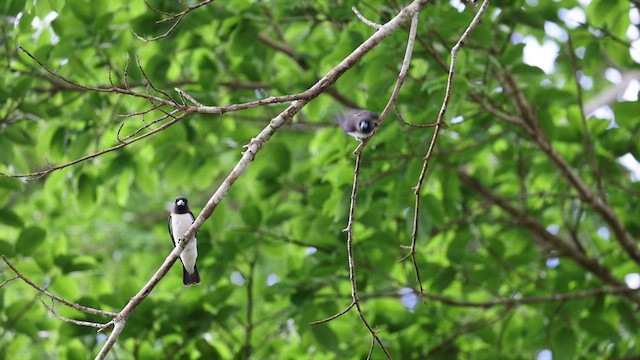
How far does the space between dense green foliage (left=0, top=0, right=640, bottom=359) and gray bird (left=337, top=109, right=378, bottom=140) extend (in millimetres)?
405

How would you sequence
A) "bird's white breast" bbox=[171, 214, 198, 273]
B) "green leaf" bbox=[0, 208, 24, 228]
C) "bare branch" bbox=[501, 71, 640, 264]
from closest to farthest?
1. "bird's white breast" bbox=[171, 214, 198, 273]
2. "bare branch" bbox=[501, 71, 640, 264]
3. "green leaf" bbox=[0, 208, 24, 228]

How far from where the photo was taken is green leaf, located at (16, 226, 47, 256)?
477 cm

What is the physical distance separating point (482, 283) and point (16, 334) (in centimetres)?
298

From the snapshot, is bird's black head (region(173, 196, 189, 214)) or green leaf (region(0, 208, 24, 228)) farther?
green leaf (region(0, 208, 24, 228))

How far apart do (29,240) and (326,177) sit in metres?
1.84

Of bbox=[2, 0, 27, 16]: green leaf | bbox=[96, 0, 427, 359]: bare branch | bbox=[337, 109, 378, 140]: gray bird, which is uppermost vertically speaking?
bbox=[96, 0, 427, 359]: bare branch

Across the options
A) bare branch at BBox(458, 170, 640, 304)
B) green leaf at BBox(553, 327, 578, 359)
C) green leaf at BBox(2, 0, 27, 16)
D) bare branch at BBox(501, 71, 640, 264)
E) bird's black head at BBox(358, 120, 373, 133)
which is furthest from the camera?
bare branch at BBox(458, 170, 640, 304)

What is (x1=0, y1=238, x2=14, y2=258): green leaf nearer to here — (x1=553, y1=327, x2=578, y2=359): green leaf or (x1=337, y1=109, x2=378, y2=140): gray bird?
(x1=337, y1=109, x2=378, y2=140): gray bird

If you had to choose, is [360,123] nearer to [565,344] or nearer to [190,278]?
[190,278]

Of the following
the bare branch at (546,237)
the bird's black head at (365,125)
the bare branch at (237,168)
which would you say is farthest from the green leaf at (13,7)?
the bare branch at (546,237)

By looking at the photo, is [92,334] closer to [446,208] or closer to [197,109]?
[446,208]

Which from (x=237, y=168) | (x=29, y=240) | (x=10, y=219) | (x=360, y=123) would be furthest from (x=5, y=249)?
(x=237, y=168)

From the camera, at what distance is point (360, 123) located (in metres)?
3.64

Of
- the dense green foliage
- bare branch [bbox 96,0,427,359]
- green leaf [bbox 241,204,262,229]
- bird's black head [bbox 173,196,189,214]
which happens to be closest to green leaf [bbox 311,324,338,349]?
the dense green foliage
